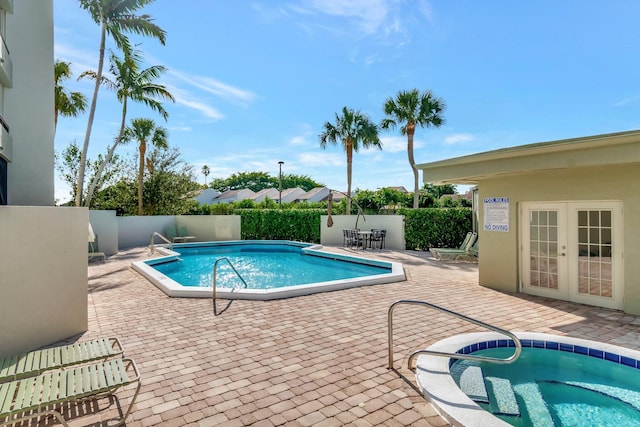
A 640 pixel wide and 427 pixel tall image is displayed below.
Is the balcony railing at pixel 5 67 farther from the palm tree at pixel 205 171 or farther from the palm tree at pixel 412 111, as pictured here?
the palm tree at pixel 205 171

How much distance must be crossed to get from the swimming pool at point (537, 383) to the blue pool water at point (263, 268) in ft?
23.3

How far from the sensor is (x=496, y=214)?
348 inches

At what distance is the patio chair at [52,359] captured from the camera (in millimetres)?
3486

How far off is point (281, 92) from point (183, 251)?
1134 centimetres

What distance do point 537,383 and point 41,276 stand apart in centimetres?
712

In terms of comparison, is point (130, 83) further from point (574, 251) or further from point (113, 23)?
point (574, 251)

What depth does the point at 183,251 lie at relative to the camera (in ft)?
60.0

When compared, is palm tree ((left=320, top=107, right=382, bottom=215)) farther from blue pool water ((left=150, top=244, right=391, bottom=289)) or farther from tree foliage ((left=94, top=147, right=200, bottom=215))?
tree foliage ((left=94, top=147, right=200, bottom=215))

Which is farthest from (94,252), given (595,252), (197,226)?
(595,252)

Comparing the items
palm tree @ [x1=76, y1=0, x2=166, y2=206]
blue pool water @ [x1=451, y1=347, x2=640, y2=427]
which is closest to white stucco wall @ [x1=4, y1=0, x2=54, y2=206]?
palm tree @ [x1=76, y1=0, x2=166, y2=206]

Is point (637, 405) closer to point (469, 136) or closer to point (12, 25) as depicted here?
point (12, 25)

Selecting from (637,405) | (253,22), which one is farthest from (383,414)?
(253,22)

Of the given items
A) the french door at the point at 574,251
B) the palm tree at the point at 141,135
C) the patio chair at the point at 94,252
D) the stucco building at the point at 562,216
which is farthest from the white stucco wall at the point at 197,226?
the french door at the point at 574,251

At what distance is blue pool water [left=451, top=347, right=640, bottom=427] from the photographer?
356 cm
